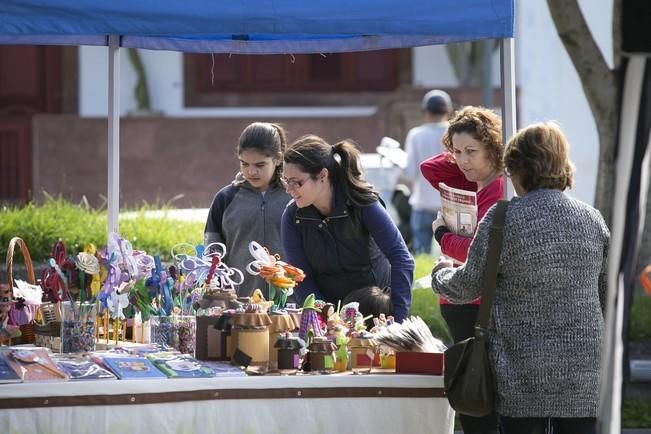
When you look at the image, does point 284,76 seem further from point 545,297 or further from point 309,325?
point 545,297

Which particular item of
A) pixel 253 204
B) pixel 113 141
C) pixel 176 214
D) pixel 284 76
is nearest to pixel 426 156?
pixel 176 214

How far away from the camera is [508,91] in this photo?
4.52 m

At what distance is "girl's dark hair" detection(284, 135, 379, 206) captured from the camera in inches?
172

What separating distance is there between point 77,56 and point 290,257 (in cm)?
1228

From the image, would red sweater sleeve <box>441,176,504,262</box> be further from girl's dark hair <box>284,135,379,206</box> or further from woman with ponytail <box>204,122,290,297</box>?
woman with ponytail <box>204,122,290,297</box>

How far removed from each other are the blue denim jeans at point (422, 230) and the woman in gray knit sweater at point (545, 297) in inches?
230

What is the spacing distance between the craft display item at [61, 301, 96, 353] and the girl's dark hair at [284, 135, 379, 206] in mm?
902

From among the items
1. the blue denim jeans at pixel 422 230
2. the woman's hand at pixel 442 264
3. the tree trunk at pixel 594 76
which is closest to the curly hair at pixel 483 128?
the woman's hand at pixel 442 264

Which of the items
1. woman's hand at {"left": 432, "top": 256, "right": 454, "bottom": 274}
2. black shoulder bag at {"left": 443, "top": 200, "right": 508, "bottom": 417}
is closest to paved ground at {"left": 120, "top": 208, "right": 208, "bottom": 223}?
woman's hand at {"left": 432, "top": 256, "right": 454, "bottom": 274}

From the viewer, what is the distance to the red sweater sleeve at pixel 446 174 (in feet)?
14.5

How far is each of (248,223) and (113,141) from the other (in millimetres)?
780

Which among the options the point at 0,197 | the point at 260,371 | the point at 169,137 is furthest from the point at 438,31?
the point at 0,197

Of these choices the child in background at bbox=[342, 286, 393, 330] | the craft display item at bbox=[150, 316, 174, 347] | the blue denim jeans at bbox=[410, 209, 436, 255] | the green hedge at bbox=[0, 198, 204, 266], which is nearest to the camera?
the craft display item at bbox=[150, 316, 174, 347]

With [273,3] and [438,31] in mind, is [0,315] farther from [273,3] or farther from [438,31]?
[438,31]
